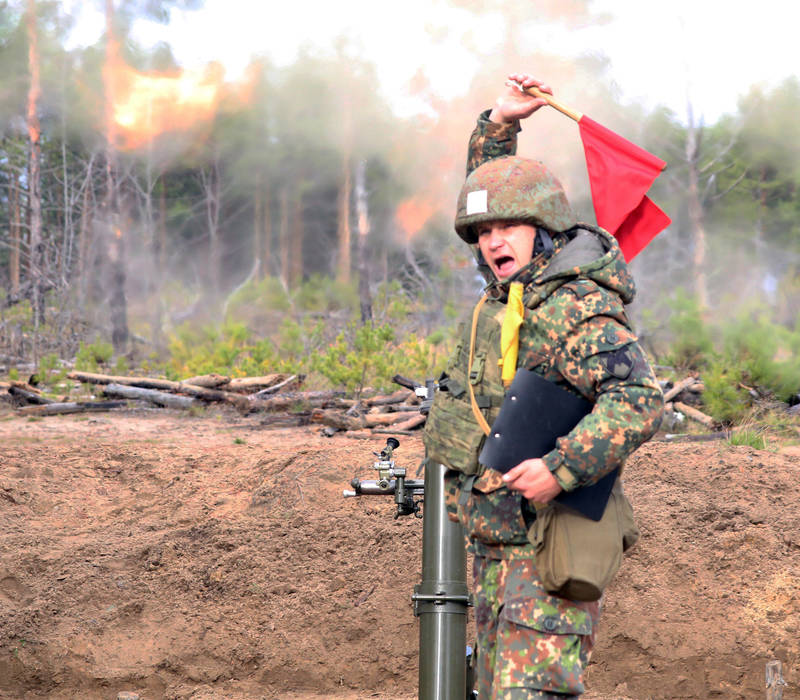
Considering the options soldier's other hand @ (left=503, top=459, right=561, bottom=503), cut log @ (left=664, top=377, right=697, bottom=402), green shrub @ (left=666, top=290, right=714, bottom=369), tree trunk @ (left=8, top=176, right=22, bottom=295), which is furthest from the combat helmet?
tree trunk @ (left=8, top=176, right=22, bottom=295)

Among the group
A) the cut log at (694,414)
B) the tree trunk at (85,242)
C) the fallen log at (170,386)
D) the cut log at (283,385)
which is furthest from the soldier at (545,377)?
the tree trunk at (85,242)

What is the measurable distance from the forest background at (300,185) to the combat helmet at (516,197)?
9216mm

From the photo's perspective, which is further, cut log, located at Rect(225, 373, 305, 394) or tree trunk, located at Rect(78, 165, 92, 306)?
tree trunk, located at Rect(78, 165, 92, 306)

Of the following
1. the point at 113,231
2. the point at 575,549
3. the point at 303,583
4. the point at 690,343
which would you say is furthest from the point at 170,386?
the point at 575,549

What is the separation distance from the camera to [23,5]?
46.7 ft

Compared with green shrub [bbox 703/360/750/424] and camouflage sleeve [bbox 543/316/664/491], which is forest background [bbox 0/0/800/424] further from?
camouflage sleeve [bbox 543/316/664/491]

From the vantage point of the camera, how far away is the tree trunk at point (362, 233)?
1360cm

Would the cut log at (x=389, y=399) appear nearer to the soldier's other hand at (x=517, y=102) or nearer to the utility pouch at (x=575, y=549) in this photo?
the soldier's other hand at (x=517, y=102)

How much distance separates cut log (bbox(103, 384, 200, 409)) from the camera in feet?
29.6

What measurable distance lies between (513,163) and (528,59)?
11.6 m

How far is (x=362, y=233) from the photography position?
1373 cm

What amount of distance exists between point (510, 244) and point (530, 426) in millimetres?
544

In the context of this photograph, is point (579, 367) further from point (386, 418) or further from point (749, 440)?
point (386, 418)

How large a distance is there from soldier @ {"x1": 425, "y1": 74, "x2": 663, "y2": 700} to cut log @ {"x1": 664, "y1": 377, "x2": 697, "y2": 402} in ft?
17.9
